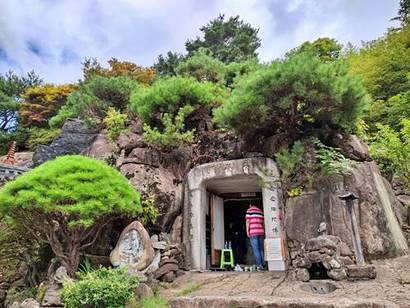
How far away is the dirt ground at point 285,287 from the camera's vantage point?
477 centimetres

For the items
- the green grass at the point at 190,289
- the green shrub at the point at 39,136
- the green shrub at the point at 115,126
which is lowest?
the green grass at the point at 190,289

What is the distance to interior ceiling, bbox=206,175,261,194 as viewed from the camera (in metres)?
8.70

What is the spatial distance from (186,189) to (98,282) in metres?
3.92

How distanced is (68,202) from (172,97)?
418 centimetres

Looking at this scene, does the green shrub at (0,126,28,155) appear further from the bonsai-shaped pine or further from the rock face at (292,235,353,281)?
the rock face at (292,235,353,281)

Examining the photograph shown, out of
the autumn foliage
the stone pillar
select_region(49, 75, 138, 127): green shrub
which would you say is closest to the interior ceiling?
the stone pillar

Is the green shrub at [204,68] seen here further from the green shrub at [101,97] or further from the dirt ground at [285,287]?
the dirt ground at [285,287]

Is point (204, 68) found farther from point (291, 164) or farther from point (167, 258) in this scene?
point (167, 258)

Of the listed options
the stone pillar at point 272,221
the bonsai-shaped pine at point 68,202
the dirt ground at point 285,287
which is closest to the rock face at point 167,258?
the dirt ground at point 285,287

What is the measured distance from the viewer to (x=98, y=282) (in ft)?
17.0

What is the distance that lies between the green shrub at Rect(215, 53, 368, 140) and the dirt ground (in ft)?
10.9

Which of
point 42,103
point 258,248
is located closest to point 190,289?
point 258,248

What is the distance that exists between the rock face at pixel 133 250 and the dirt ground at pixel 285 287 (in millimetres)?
734

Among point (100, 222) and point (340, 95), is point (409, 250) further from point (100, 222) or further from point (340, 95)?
point (100, 222)
